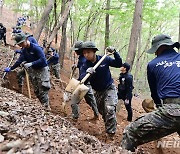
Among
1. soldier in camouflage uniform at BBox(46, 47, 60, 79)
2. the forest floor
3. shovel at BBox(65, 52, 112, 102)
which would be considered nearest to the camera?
the forest floor

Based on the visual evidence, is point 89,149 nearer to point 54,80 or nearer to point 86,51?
point 86,51

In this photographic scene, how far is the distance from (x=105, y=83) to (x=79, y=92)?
0.63 meters

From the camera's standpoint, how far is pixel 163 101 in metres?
4.25

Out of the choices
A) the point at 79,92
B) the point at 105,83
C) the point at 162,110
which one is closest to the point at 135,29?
the point at 105,83

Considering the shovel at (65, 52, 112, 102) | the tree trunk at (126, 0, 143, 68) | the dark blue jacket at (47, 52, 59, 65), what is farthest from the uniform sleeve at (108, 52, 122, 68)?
the dark blue jacket at (47, 52, 59, 65)

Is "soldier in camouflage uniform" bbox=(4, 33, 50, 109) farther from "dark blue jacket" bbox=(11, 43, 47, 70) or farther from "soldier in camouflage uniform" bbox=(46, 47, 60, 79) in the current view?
"soldier in camouflage uniform" bbox=(46, 47, 60, 79)

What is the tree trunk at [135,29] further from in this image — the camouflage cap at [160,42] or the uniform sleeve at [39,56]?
the camouflage cap at [160,42]

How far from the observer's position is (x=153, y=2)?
49.3ft

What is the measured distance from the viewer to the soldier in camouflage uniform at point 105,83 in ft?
20.2

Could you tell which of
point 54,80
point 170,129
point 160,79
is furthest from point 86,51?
point 54,80

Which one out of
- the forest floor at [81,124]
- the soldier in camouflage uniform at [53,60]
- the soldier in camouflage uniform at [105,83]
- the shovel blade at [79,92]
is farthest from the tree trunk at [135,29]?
the soldier in camouflage uniform at [53,60]

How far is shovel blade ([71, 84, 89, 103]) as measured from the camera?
19.9 feet

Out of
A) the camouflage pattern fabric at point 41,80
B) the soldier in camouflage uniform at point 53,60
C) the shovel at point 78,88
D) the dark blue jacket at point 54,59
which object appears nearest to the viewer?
the shovel at point 78,88

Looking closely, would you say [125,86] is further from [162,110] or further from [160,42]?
[162,110]
